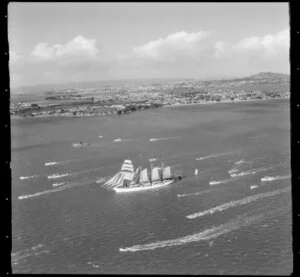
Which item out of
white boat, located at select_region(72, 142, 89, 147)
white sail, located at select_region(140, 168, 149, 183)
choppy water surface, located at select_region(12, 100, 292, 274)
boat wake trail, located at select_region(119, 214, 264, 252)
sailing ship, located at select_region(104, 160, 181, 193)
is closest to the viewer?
choppy water surface, located at select_region(12, 100, 292, 274)

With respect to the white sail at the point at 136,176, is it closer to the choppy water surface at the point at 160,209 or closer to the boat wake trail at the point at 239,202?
the choppy water surface at the point at 160,209

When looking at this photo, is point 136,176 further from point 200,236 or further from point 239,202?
point 200,236

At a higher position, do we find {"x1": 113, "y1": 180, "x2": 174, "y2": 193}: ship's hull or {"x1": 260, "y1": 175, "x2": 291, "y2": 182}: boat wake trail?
{"x1": 260, "y1": 175, "x2": 291, "y2": 182}: boat wake trail

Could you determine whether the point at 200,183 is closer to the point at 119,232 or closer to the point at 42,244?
the point at 119,232

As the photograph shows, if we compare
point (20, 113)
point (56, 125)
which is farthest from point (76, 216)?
point (20, 113)

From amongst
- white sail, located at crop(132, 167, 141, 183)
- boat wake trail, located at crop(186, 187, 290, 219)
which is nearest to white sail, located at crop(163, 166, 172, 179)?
white sail, located at crop(132, 167, 141, 183)

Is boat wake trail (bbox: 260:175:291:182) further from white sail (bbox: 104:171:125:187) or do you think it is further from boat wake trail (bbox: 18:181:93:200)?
boat wake trail (bbox: 18:181:93:200)
